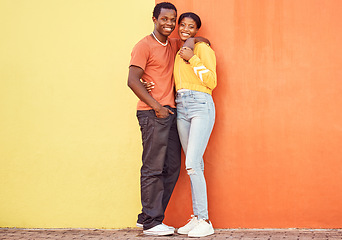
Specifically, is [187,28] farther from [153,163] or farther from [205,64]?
[153,163]

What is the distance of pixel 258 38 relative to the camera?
377cm

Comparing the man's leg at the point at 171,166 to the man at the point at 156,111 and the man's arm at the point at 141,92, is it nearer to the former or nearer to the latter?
the man at the point at 156,111

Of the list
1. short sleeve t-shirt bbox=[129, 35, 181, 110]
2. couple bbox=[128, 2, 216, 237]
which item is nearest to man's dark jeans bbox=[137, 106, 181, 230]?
couple bbox=[128, 2, 216, 237]

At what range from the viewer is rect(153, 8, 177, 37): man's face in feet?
11.8

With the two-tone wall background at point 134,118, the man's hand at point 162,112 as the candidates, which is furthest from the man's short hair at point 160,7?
the man's hand at point 162,112

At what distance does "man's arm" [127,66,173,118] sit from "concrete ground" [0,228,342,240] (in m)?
1.08

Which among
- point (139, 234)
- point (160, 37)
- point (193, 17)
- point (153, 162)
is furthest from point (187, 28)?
point (139, 234)

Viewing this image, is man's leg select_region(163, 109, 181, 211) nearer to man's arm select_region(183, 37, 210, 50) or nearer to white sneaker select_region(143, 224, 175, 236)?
white sneaker select_region(143, 224, 175, 236)

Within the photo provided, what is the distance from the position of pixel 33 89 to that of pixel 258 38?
7.35 feet

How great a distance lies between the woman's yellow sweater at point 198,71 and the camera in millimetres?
3451

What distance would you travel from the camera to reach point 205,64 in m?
3.53

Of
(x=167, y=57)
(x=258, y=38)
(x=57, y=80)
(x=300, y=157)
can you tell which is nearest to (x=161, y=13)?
(x=167, y=57)

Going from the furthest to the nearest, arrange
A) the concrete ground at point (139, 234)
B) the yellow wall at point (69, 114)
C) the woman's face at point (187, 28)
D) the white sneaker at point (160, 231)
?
the yellow wall at point (69, 114) < the woman's face at point (187, 28) < the white sneaker at point (160, 231) < the concrete ground at point (139, 234)

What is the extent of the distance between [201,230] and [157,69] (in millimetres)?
1447
